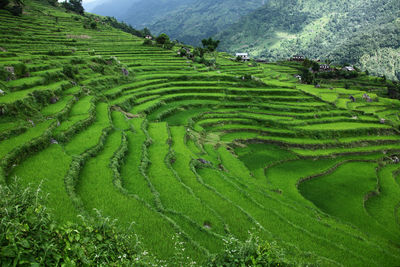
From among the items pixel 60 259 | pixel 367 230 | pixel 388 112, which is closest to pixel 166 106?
pixel 367 230

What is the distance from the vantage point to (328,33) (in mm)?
157750

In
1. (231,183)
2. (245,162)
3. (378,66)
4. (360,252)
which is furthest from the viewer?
(378,66)

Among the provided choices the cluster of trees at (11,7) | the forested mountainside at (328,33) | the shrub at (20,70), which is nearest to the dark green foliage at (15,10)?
the cluster of trees at (11,7)

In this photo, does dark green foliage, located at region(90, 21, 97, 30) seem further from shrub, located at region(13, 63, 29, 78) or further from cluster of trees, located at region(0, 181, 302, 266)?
cluster of trees, located at region(0, 181, 302, 266)

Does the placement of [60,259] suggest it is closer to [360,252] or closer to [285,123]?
[360,252]

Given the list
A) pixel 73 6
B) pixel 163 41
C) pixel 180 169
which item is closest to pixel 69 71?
pixel 180 169

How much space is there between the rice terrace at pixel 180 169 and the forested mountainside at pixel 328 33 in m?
90.1

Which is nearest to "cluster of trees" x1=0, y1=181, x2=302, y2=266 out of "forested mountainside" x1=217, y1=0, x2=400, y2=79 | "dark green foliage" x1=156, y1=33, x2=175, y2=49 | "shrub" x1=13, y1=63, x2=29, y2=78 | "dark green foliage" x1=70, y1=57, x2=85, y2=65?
"shrub" x1=13, y1=63, x2=29, y2=78

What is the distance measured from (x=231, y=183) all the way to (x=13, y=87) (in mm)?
16460

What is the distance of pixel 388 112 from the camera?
39312 mm

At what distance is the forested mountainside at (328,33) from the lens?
105 metres

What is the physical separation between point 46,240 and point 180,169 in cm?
1055

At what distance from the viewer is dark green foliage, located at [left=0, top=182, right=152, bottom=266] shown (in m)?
3.10

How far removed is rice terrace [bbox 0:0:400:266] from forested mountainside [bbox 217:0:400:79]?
90128mm
